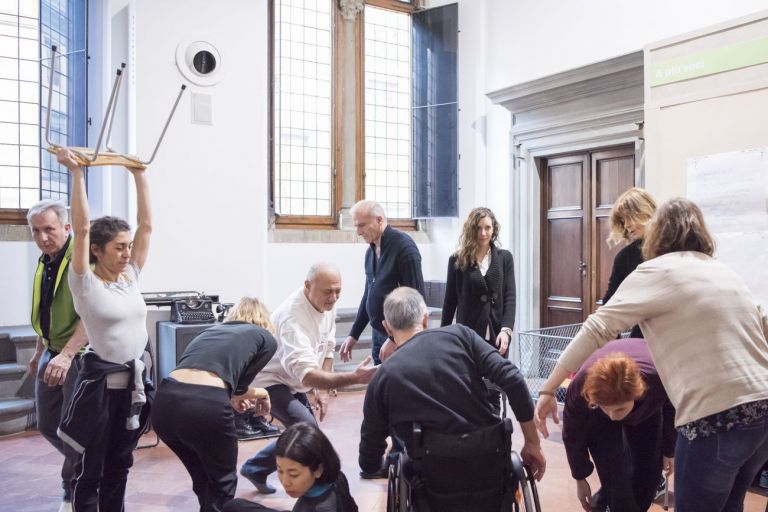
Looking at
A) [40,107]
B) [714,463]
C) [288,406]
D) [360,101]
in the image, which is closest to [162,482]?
[288,406]

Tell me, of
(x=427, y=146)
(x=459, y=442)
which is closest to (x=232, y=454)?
(x=459, y=442)

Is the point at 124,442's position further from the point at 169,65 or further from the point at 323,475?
the point at 169,65

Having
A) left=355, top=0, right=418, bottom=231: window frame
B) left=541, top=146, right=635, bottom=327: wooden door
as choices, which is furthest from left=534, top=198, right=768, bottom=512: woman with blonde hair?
left=355, top=0, right=418, bottom=231: window frame

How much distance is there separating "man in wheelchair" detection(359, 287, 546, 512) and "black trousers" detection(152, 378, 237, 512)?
21.6 inches

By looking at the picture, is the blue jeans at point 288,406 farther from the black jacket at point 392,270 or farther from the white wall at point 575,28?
the white wall at point 575,28

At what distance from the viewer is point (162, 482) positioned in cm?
417

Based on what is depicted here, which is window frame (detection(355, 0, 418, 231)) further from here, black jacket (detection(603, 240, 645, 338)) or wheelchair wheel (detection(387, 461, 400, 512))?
wheelchair wheel (detection(387, 461, 400, 512))

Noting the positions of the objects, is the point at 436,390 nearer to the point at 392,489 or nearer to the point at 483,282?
the point at 392,489

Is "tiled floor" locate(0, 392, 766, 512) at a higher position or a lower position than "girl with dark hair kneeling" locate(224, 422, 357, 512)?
lower

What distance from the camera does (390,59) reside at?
8.30 m

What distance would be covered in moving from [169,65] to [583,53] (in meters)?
3.68

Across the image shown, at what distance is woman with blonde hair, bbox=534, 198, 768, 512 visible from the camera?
2.04 m

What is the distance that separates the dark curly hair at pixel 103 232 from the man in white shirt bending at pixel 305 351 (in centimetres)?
79

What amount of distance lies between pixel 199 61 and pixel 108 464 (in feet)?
14.3
